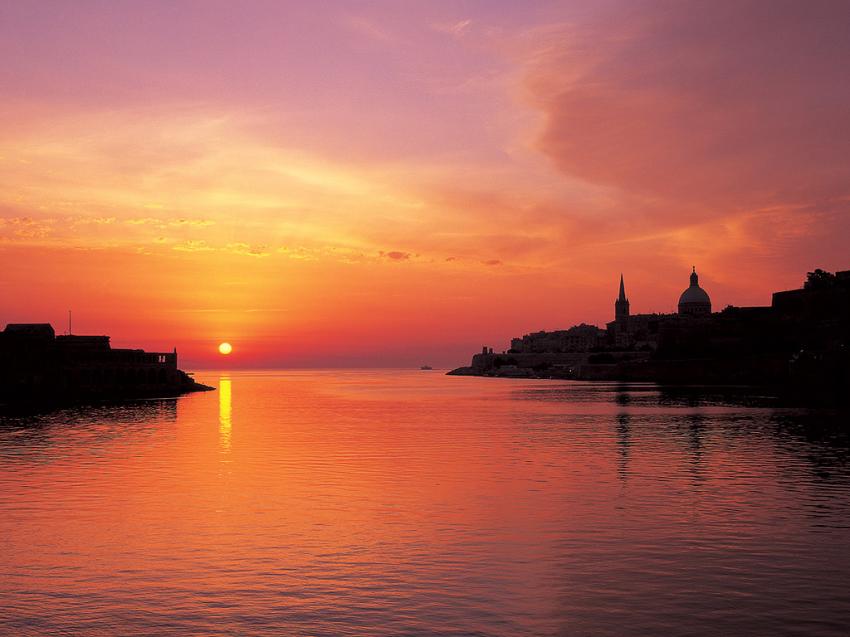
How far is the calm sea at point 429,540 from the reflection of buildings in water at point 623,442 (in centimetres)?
41

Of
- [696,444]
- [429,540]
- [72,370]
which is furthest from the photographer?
[72,370]

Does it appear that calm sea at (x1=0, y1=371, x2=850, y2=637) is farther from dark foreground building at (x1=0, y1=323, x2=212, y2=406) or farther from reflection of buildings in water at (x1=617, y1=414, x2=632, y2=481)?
dark foreground building at (x1=0, y1=323, x2=212, y2=406)

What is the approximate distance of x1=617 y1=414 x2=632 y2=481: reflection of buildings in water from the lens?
126ft

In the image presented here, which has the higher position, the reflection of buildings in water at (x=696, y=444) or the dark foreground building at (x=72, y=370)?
the dark foreground building at (x=72, y=370)

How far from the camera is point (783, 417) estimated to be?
74.4 metres

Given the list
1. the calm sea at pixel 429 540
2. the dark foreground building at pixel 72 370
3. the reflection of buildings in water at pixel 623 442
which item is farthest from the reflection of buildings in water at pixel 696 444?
the dark foreground building at pixel 72 370

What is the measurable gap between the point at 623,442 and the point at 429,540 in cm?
3310

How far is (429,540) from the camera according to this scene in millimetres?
23359

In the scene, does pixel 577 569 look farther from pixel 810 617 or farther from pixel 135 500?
pixel 135 500

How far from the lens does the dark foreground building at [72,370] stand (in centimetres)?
11162

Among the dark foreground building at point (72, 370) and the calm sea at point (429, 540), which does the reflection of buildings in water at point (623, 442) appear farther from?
the dark foreground building at point (72, 370)

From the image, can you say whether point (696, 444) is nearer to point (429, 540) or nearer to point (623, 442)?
point (623, 442)

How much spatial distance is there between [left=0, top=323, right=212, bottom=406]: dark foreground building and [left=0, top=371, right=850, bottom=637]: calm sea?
69.7m

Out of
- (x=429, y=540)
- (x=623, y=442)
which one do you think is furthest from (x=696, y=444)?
(x=429, y=540)
